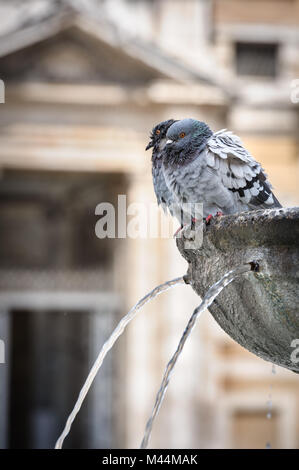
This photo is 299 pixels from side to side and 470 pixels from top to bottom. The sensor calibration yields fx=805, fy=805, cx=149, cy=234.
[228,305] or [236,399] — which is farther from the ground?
[228,305]

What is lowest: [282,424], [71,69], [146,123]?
[282,424]

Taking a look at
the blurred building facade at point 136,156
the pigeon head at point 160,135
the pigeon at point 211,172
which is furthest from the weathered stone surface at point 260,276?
the blurred building facade at point 136,156

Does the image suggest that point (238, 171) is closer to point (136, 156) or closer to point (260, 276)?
point (260, 276)

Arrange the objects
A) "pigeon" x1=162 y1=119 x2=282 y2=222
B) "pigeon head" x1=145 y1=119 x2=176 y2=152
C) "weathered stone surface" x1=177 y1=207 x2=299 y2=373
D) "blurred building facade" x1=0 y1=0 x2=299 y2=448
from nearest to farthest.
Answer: "weathered stone surface" x1=177 y1=207 x2=299 y2=373, "pigeon" x1=162 y1=119 x2=282 y2=222, "pigeon head" x1=145 y1=119 x2=176 y2=152, "blurred building facade" x1=0 y1=0 x2=299 y2=448

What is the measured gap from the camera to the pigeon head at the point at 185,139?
4121 mm

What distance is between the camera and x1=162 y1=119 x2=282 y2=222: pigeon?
4121 mm

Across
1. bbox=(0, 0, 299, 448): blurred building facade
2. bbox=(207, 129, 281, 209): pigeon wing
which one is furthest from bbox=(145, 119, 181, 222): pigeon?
Answer: bbox=(0, 0, 299, 448): blurred building facade

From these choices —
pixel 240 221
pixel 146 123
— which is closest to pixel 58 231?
pixel 146 123

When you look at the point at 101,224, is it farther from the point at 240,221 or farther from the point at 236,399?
the point at 240,221

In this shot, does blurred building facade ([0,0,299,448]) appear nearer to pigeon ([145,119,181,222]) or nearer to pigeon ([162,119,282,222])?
pigeon ([145,119,181,222])

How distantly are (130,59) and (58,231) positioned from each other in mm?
5372

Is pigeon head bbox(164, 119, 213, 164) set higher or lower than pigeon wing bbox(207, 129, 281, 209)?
higher

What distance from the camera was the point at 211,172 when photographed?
4129mm
